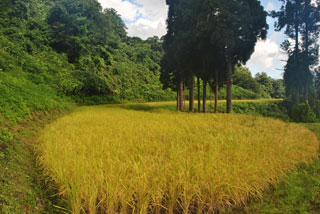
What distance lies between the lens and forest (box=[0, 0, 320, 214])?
243 cm

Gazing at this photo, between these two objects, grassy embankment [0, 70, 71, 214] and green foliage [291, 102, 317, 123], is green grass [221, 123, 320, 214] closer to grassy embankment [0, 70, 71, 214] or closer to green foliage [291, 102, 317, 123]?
grassy embankment [0, 70, 71, 214]

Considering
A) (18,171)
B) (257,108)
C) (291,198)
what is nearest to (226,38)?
(291,198)

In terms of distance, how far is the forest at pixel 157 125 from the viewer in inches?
95.6

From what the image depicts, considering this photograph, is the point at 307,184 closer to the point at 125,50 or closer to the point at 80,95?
the point at 80,95

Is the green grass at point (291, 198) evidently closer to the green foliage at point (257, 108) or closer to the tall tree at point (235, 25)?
the tall tree at point (235, 25)

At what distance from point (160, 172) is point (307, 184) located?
261 centimetres

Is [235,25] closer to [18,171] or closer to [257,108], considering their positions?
[18,171]

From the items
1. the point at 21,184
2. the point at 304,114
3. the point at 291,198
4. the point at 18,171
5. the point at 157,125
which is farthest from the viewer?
the point at 304,114

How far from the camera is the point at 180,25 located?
15.1 m

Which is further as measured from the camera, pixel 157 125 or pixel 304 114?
pixel 304 114

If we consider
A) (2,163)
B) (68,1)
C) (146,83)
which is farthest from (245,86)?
(2,163)

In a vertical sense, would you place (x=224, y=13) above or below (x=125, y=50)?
below

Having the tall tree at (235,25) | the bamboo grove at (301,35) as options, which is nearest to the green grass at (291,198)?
the tall tree at (235,25)

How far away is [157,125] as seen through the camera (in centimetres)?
702
